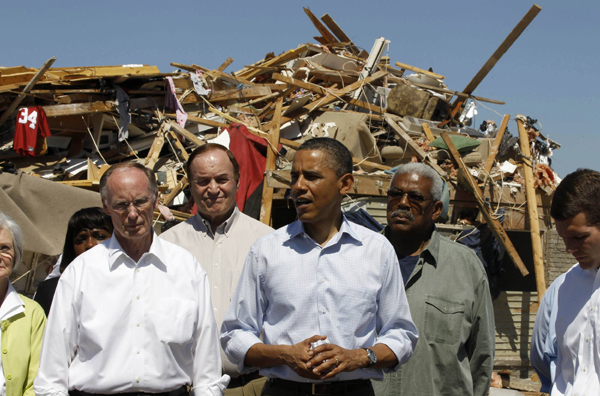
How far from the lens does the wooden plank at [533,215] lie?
362 inches

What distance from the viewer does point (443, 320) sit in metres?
3.43

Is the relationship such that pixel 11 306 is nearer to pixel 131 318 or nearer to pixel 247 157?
pixel 131 318

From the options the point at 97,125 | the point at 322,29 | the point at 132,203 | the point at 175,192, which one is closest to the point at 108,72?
the point at 97,125

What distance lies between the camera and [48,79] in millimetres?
10812

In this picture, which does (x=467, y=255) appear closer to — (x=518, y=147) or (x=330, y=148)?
(x=330, y=148)

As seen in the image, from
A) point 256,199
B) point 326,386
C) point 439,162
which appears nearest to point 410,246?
point 326,386

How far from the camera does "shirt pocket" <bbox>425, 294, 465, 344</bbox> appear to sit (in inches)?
135

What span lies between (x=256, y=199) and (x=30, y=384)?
5904 millimetres

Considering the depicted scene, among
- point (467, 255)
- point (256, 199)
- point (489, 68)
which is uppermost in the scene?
point (489, 68)

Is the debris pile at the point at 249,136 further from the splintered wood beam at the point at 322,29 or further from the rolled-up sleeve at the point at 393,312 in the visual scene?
the rolled-up sleeve at the point at 393,312

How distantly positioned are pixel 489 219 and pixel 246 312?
7285 mm

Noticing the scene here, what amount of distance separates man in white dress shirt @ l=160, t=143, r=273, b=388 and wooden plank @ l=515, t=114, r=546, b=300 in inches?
262

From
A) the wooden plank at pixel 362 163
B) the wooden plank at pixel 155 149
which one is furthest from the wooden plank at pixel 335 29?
the wooden plank at pixel 155 149

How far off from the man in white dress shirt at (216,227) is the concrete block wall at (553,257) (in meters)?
8.27
